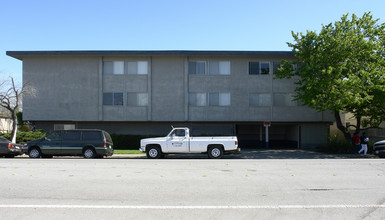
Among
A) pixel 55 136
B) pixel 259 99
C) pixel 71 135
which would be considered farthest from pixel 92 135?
pixel 259 99

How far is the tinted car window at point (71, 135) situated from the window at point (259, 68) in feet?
48.9

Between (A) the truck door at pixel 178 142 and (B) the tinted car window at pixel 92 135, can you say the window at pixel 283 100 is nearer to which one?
(A) the truck door at pixel 178 142

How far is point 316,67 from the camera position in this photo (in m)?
20.6

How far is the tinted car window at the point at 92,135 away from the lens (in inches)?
747

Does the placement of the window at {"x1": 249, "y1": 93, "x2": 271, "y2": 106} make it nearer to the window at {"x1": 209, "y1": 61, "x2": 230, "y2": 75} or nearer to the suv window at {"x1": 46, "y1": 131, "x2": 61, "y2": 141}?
the window at {"x1": 209, "y1": 61, "x2": 230, "y2": 75}

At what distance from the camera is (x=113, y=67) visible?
27.2 meters

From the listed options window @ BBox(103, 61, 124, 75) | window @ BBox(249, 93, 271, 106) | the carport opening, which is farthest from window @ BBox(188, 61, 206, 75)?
the carport opening

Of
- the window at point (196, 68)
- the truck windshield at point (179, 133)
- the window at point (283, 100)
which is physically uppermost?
the window at point (196, 68)

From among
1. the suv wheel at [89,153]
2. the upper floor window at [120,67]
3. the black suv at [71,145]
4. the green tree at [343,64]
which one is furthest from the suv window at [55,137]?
the green tree at [343,64]

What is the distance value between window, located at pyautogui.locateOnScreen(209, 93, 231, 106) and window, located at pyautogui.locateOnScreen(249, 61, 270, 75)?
9.52ft

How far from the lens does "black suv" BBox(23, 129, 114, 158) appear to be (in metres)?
18.9
